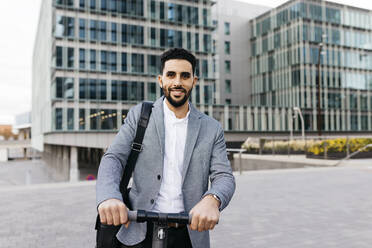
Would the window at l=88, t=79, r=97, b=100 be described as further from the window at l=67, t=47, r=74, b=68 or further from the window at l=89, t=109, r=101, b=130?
the window at l=67, t=47, r=74, b=68

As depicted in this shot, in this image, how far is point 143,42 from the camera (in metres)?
39.4

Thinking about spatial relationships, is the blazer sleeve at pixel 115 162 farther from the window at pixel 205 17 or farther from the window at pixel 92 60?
the window at pixel 205 17

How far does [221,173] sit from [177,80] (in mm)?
616

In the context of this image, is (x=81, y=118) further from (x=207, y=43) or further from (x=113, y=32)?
(x=207, y=43)

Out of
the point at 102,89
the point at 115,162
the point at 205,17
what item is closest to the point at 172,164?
the point at 115,162

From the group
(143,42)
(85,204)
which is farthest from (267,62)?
(85,204)

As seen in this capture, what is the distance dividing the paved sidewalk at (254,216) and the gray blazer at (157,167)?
3.32 meters

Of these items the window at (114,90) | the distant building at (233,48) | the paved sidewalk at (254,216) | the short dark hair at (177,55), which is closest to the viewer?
the short dark hair at (177,55)

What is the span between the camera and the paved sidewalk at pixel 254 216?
5.31 meters

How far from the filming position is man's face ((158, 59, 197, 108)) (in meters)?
2.05

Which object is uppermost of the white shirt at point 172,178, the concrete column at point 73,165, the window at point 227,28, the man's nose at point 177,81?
the window at point 227,28

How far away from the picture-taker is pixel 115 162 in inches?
79.4

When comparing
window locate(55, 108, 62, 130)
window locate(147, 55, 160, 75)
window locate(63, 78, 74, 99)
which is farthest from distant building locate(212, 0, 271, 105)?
window locate(55, 108, 62, 130)

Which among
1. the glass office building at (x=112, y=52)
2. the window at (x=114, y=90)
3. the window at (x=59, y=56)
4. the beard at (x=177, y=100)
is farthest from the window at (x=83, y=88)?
the beard at (x=177, y=100)
